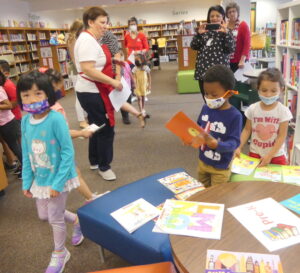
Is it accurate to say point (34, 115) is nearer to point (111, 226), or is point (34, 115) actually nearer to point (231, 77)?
point (111, 226)

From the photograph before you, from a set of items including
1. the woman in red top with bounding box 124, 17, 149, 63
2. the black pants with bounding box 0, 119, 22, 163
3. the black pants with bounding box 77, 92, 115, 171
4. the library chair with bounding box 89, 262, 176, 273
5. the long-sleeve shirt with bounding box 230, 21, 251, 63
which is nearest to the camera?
the library chair with bounding box 89, 262, 176, 273

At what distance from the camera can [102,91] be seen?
255 cm

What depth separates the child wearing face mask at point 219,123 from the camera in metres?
1.65

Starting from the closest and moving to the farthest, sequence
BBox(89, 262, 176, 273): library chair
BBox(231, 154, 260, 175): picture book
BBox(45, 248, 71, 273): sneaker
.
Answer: BBox(89, 262, 176, 273): library chair < BBox(45, 248, 71, 273): sneaker < BBox(231, 154, 260, 175): picture book

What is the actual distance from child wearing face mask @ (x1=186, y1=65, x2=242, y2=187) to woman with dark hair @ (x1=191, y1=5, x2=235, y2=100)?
1.58 meters

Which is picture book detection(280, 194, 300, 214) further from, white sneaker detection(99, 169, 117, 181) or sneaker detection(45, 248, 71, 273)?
white sneaker detection(99, 169, 117, 181)

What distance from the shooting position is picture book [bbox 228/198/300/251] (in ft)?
3.37

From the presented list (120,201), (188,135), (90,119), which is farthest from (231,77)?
(90,119)

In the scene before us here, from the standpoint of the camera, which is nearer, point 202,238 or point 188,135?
point 202,238

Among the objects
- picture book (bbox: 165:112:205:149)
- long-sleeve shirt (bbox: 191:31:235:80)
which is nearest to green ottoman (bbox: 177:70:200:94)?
long-sleeve shirt (bbox: 191:31:235:80)

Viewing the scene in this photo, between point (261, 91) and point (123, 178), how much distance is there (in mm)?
1614

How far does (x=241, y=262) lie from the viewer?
3.11 ft

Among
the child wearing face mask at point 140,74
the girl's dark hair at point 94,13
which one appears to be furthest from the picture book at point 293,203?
the child wearing face mask at point 140,74

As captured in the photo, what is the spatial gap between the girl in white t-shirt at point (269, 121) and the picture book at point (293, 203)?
2.34 feet
